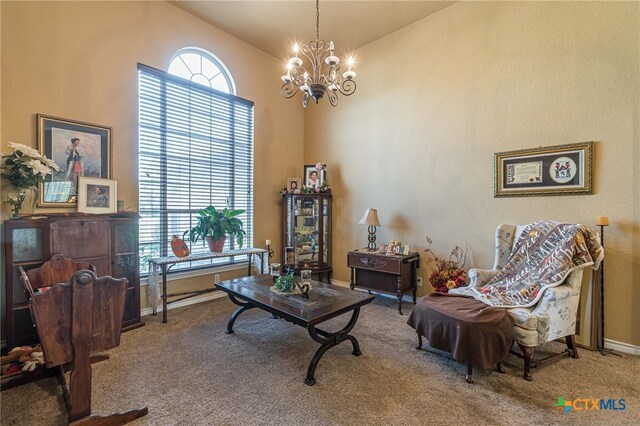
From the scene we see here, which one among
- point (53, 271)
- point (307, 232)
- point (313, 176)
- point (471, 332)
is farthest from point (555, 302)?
point (53, 271)

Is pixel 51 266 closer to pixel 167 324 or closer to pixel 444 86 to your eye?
pixel 167 324

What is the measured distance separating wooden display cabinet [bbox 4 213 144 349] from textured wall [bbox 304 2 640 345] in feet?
9.88

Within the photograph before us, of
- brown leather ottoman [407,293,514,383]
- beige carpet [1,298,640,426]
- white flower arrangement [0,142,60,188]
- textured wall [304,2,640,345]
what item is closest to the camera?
beige carpet [1,298,640,426]

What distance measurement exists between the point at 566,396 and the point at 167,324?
3.74 m

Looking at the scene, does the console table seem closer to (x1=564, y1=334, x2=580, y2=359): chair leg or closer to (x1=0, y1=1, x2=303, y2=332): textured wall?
(x1=0, y1=1, x2=303, y2=332): textured wall

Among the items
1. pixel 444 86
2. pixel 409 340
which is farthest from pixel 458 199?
pixel 409 340

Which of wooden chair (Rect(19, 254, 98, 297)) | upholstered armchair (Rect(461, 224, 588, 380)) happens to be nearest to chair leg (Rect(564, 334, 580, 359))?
upholstered armchair (Rect(461, 224, 588, 380))

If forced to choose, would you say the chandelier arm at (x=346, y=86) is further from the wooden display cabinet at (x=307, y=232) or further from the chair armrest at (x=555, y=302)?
the chair armrest at (x=555, y=302)

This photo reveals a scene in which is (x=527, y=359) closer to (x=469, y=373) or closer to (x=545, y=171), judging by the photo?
(x=469, y=373)

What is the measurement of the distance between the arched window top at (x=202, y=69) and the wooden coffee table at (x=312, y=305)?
3.01 meters

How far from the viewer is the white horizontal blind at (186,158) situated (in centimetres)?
370

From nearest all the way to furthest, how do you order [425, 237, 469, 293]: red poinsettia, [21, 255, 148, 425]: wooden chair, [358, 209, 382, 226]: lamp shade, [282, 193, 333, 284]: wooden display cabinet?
1. [21, 255, 148, 425]: wooden chair
2. [425, 237, 469, 293]: red poinsettia
3. [358, 209, 382, 226]: lamp shade
4. [282, 193, 333, 284]: wooden display cabinet

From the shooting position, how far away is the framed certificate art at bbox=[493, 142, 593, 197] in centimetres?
292

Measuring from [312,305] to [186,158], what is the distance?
2878mm
